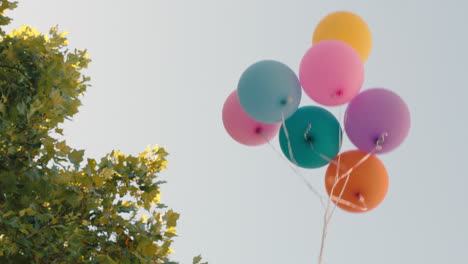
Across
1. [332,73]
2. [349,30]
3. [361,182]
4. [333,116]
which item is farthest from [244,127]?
[349,30]

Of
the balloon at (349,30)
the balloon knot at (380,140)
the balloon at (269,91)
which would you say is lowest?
the balloon knot at (380,140)

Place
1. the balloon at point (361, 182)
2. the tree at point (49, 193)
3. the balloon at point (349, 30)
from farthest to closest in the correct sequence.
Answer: the balloon at point (349, 30) → the balloon at point (361, 182) → the tree at point (49, 193)

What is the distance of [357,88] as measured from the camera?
12.9 ft

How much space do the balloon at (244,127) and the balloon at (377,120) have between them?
846mm

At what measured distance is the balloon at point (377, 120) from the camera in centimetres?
387

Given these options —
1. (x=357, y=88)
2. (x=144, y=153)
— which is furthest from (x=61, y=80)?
(x=357, y=88)

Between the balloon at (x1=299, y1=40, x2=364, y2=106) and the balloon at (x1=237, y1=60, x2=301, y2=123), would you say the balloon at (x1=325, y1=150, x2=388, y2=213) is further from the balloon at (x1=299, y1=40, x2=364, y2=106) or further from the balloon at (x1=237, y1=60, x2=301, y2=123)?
the balloon at (x1=237, y1=60, x2=301, y2=123)

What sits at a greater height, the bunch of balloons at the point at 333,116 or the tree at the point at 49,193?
the bunch of balloons at the point at 333,116

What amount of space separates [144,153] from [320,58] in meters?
2.23

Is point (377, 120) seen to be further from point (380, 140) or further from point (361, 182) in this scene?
point (361, 182)

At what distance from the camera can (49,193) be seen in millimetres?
3602

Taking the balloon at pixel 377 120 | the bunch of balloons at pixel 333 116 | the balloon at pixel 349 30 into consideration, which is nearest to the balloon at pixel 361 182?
the bunch of balloons at pixel 333 116

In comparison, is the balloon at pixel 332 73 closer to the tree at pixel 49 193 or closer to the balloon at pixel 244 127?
the balloon at pixel 244 127

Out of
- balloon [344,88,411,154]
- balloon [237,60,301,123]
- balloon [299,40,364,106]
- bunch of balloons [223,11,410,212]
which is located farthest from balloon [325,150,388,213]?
balloon [237,60,301,123]
